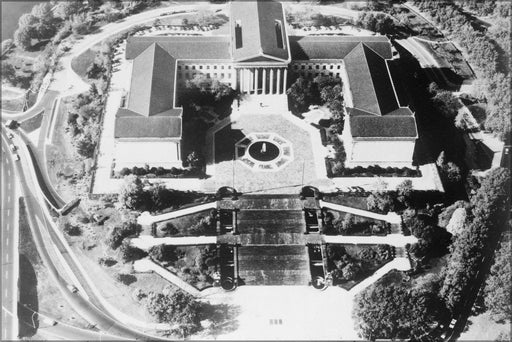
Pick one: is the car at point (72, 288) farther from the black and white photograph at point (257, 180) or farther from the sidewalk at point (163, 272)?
the sidewalk at point (163, 272)

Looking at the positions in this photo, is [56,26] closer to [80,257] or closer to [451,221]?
[80,257]

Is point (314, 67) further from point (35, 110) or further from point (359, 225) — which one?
point (35, 110)

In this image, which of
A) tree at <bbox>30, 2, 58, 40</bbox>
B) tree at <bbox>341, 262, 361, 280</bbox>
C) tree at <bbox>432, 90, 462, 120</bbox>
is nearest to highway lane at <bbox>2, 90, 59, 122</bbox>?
tree at <bbox>30, 2, 58, 40</bbox>

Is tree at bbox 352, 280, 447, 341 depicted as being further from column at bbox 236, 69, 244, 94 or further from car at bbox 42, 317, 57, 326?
column at bbox 236, 69, 244, 94

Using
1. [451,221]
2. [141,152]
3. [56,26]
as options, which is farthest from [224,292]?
[56,26]

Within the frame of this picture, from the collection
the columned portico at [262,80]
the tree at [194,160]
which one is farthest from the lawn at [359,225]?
the columned portico at [262,80]

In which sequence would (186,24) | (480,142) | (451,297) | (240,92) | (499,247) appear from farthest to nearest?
1. (186,24)
2. (240,92)
3. (480,142)
4. (499,247)
5. (451,297)
